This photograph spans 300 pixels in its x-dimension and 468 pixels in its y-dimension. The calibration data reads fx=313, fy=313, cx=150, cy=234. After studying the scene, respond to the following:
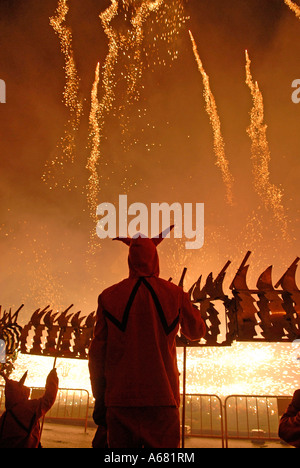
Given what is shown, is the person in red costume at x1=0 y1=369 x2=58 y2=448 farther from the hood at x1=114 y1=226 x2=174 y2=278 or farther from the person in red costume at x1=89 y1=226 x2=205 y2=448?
the hood at x1=114 y1=226 x2=174 y2=278

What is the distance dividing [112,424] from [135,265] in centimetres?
138

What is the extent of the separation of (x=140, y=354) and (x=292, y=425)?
4.98 ft

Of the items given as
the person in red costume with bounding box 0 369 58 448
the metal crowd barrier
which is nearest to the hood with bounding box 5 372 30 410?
the person in red costume with bounding box 0 369 58 448

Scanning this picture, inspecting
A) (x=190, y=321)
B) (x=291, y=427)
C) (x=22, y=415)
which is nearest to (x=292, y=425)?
(x=291, y=427)

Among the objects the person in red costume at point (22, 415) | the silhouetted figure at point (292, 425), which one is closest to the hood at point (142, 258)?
the silhouetted figure at point (292, 425)

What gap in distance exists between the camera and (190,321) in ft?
10.0

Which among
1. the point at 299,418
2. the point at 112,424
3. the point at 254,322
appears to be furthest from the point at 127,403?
the point at 254,322

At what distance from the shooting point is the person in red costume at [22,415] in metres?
4.02

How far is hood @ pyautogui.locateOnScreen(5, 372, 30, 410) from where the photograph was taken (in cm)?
422

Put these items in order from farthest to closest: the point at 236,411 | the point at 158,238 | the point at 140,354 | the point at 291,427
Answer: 1. the point at 236,411
2. the point at 158,238
3. the point at 291,427
4. the point at 140,354

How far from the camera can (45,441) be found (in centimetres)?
805

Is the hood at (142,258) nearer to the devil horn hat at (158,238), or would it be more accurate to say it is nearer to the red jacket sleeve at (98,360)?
the devil horn hat at (158,238)

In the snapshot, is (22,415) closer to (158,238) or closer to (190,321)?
(190,321)

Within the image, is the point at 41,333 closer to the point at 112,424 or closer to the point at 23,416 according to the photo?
the point at 23,416
